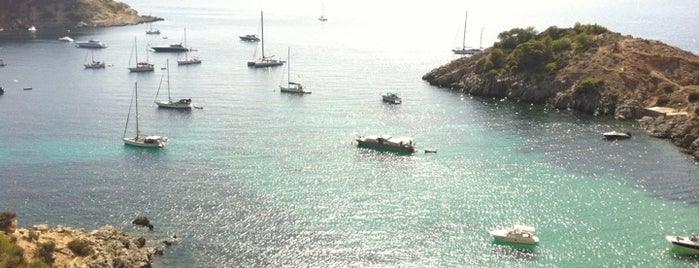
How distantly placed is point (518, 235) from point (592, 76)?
88902mm

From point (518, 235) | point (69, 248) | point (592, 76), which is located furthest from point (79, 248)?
point (592, 76)

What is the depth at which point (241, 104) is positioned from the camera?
148625 mm

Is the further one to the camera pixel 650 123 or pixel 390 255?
pixel 650 123

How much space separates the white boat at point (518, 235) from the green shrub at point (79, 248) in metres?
43.7

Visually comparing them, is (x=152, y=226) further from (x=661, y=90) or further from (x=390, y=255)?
(x=661, y=90)

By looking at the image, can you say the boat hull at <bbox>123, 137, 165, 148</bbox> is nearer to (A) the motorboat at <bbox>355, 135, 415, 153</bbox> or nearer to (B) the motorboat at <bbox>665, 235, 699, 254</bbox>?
(A) the motorboat at <bbox>355, 135, 415, 153</bbox>

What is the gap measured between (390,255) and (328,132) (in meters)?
56.0

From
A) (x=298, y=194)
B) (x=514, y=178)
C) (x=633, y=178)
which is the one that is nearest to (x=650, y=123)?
(x=633, y=178)

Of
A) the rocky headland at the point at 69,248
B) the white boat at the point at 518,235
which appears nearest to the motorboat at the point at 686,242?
the white boat at the point at 518,235

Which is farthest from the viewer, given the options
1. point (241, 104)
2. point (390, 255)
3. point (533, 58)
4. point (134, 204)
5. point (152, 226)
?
point (533, 58)

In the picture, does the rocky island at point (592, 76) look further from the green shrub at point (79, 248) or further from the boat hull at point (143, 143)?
the green shrub at point (79, 248)

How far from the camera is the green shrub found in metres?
64.2

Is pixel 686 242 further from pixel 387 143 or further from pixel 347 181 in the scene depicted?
→ pixel 387 143

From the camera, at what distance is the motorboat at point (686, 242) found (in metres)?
72.8
